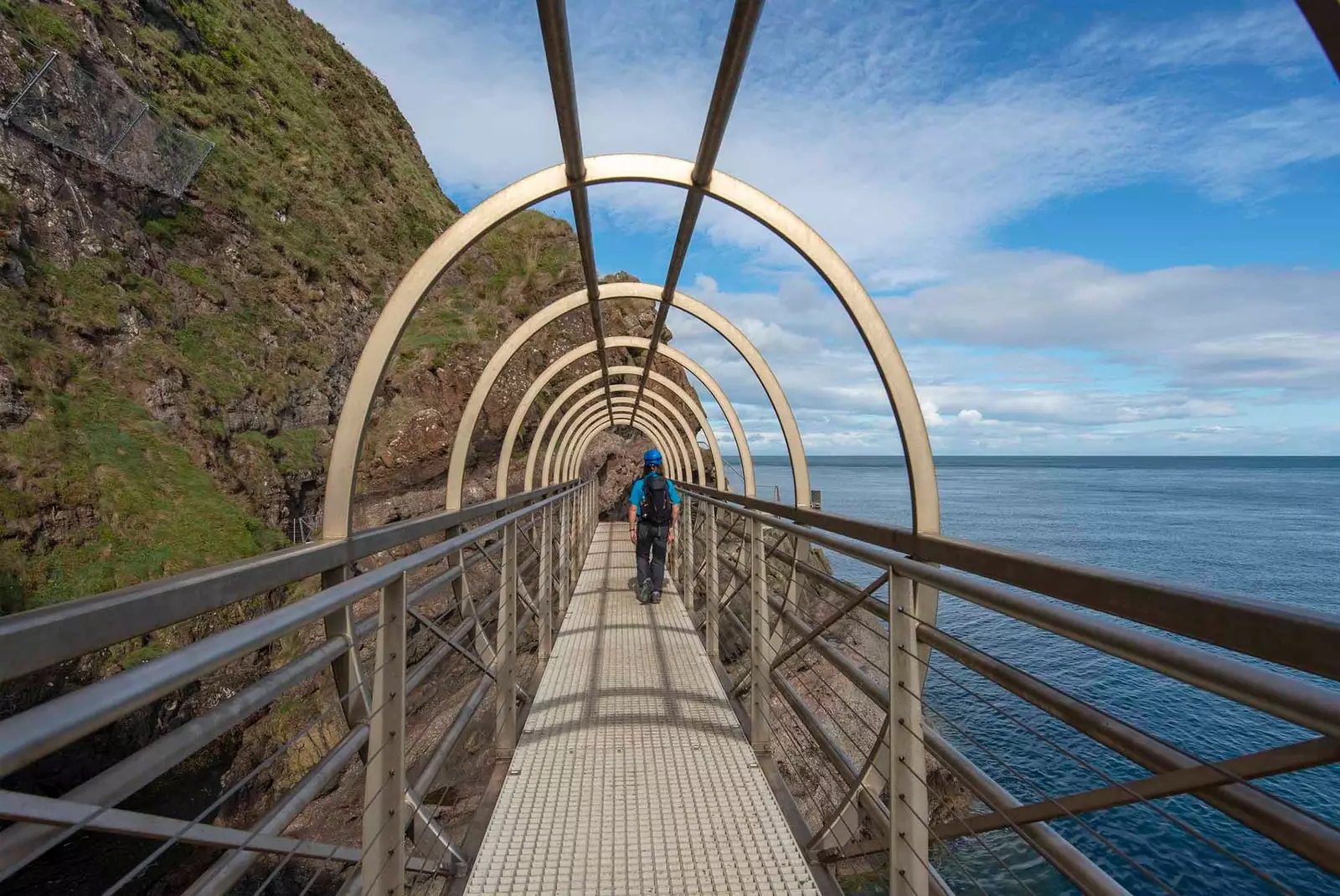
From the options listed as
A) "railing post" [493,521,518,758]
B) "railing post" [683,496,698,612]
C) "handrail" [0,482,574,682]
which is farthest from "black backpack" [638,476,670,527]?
"handrail" [0,482,574,682]

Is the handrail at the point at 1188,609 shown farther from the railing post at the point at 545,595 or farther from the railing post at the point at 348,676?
the railing post at the point at 545,595

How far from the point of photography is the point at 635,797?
3.24m

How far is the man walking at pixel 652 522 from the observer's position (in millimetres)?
7312

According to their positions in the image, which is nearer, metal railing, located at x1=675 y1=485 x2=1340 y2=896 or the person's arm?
metal railing, located at x1=675 y1=485 x2=1340 y2=896

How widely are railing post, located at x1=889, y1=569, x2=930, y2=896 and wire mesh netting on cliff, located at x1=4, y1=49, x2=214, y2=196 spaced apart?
1909 centimetres

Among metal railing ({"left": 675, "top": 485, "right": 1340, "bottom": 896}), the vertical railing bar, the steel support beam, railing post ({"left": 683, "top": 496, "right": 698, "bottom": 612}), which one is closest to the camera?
metal railing ({"left": 675, "top": 485, "right": 1340, "bottom": 896})

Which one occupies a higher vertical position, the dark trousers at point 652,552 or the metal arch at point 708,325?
the metal arch at point 708,325

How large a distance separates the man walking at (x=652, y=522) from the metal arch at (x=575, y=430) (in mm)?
3285

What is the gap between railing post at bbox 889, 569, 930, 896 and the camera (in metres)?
1.93

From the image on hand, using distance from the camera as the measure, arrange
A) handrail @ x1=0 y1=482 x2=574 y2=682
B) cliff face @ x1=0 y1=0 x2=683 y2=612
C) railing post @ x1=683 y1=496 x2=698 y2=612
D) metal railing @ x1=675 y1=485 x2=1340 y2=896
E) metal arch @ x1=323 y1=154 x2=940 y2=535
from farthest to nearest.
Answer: cliff face @ x1=0 y1=0 x2=683 y2=612 < railing post @ x1=683 y1=496 x2=698 y2=612 < metal arch @ x1=323 y1=154 x2=940 y2=535 < handrail @ x1=0 y1=482 x2=574 y2=682 < metal railing @ x1=675 y1=485 x2=1340 y2=896

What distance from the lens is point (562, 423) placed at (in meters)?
11.5

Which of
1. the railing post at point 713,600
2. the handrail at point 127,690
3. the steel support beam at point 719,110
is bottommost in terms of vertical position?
the railing post at point 713,600

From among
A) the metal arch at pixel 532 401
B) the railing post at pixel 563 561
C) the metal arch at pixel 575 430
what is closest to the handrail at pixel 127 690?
the railing post at pixel 563 561

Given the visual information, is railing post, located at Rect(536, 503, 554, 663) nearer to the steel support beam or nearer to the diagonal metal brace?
the diagonal metal brace
